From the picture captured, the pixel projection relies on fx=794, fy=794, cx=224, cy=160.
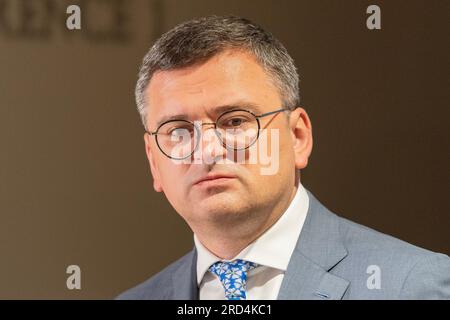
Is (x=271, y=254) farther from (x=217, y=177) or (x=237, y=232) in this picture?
A: (x=217, y=177)

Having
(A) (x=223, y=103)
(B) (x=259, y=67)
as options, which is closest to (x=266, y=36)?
(B) (x=259, y=67)

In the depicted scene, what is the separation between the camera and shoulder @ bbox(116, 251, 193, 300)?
2.54m

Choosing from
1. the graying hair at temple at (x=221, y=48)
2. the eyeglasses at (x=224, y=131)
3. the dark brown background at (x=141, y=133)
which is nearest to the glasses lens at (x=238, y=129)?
the eyeglasses at (x=224, y=131)

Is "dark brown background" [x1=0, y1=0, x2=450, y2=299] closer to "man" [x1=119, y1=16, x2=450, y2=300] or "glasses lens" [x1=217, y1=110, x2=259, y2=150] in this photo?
"man" [x1=119, y1=16, x2=450, y2=300]

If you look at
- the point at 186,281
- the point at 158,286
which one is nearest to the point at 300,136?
the point at 186,281

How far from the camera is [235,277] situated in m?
2.33

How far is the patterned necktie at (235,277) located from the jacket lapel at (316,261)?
12 cm

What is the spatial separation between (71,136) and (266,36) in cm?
84

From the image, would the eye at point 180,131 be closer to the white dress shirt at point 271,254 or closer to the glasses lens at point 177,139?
the glasses lens at point 177,139

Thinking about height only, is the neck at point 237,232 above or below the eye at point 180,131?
below

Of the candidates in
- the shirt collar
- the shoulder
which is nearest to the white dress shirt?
the shirt collar

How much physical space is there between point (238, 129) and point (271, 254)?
38 centimetres

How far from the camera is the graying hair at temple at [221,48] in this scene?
2.28 metres

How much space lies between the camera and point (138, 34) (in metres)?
2.75
